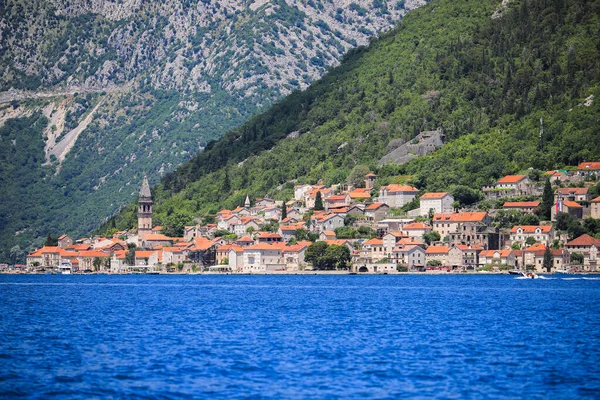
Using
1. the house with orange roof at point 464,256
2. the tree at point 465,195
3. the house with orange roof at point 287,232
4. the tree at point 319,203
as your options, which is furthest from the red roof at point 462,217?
the tree at point 319,203

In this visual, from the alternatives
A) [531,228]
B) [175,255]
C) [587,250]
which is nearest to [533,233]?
[531,228]

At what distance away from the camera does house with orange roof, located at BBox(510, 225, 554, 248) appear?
475ft

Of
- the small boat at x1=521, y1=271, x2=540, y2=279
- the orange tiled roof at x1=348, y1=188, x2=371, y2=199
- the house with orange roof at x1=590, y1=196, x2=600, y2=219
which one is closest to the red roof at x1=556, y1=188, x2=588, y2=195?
the house with orange roof at x1=590, y1=196, x2=600, y2=219

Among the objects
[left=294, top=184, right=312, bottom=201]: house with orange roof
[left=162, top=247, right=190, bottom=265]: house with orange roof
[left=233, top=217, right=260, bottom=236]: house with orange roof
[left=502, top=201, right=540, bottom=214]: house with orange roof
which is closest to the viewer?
[left=502, top=201, right=540, bottom=214]: house with orange roof

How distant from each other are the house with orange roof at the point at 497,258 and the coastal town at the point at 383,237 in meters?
0.14

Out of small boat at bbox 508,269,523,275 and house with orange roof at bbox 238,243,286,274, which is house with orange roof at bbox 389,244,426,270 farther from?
house with orange roof at bbox 238,243,286,274

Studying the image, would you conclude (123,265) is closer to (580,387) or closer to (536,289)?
(536,289)

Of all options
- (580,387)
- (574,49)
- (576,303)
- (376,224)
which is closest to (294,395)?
(580,387)

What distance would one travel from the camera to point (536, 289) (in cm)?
10488

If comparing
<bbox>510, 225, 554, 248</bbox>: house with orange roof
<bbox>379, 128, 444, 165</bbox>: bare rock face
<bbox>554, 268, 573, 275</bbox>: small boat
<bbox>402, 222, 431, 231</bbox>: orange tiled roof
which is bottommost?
<bbox>554, 268, 573, 275</bbox>: small boat

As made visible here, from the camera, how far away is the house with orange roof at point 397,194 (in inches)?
6713

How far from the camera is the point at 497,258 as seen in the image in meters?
148

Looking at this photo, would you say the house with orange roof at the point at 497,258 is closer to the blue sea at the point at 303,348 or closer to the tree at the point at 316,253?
the tree at the point at 316,253

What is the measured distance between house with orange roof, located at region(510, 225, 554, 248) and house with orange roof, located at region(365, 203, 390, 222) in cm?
2719
